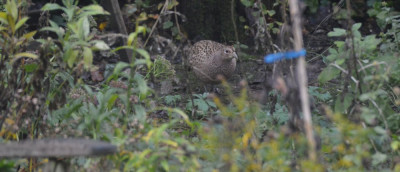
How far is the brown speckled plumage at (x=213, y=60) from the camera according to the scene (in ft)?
25.4

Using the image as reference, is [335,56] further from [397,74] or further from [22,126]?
[22,126]

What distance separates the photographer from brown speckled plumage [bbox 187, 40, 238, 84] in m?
7.74

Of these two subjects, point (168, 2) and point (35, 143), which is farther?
point (168, 2)

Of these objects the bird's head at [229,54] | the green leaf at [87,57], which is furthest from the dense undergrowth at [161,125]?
the bird's head at [229,54]

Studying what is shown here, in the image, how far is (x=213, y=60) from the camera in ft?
26.1

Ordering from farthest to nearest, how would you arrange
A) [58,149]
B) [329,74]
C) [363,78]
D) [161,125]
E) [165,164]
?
1. [329,74]
2. [363,78]
3. [161,125]
4. [165,164]
5. [58,149]

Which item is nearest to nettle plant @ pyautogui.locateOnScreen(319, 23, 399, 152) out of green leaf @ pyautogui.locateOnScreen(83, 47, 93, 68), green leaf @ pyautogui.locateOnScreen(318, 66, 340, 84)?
green leaf @ pyautogui.locateOnScreen(318, 66, 340, 84)

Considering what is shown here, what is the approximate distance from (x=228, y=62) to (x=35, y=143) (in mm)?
4547

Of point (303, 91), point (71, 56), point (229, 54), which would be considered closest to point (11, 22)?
point (71, 56)

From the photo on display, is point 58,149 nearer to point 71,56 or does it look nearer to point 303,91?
point 71,56

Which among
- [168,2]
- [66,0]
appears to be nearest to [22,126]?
[66,0]

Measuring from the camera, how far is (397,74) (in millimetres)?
4543

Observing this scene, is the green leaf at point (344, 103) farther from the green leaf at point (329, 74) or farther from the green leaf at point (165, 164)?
the green leaf at point (165, 164)

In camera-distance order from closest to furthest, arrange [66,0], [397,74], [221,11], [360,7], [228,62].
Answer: [66,0], [397,74], [228,62], [221,11], [360,7]
